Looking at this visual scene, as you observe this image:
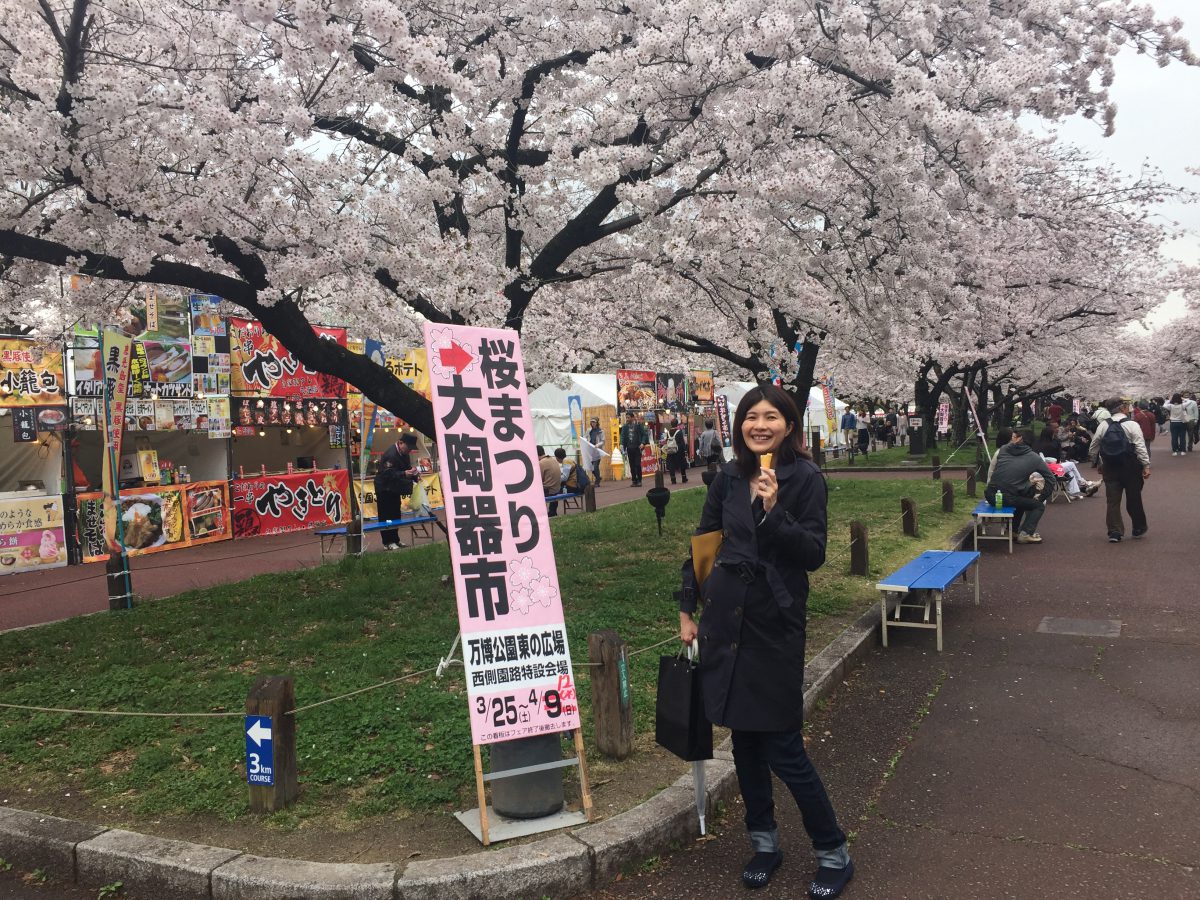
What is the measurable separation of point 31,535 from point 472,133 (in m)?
8.24

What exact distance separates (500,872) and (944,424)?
26.5 m

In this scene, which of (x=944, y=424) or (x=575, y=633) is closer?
(x=575, y=633)

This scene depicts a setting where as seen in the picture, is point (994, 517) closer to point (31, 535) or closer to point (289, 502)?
point (289, 502)

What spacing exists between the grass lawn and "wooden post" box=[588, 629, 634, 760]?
0.35 meters

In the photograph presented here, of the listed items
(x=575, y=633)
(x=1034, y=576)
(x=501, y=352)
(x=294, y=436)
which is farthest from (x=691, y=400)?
(x=501, y=352)

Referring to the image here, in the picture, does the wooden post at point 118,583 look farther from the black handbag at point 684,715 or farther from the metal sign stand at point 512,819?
the black handbag at point 684,715

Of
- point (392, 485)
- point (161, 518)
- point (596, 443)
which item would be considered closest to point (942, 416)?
point (596, 443)

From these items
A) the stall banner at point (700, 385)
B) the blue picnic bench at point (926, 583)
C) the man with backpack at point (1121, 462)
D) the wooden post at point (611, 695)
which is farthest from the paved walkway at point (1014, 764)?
the stall banner at point (700, 385)

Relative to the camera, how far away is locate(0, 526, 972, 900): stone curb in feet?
10.7

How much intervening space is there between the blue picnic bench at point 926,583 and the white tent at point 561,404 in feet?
49.9

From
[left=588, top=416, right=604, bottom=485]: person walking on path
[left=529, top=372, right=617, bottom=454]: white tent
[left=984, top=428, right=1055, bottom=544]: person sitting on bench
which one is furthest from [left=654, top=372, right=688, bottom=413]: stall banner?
[left=984, top=428, right=1055, bottom=544]: person sitting on bench

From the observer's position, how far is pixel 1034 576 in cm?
912

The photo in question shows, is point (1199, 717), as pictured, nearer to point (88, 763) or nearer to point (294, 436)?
point (88, 763)

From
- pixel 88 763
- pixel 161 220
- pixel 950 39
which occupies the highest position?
pixel 950 39
